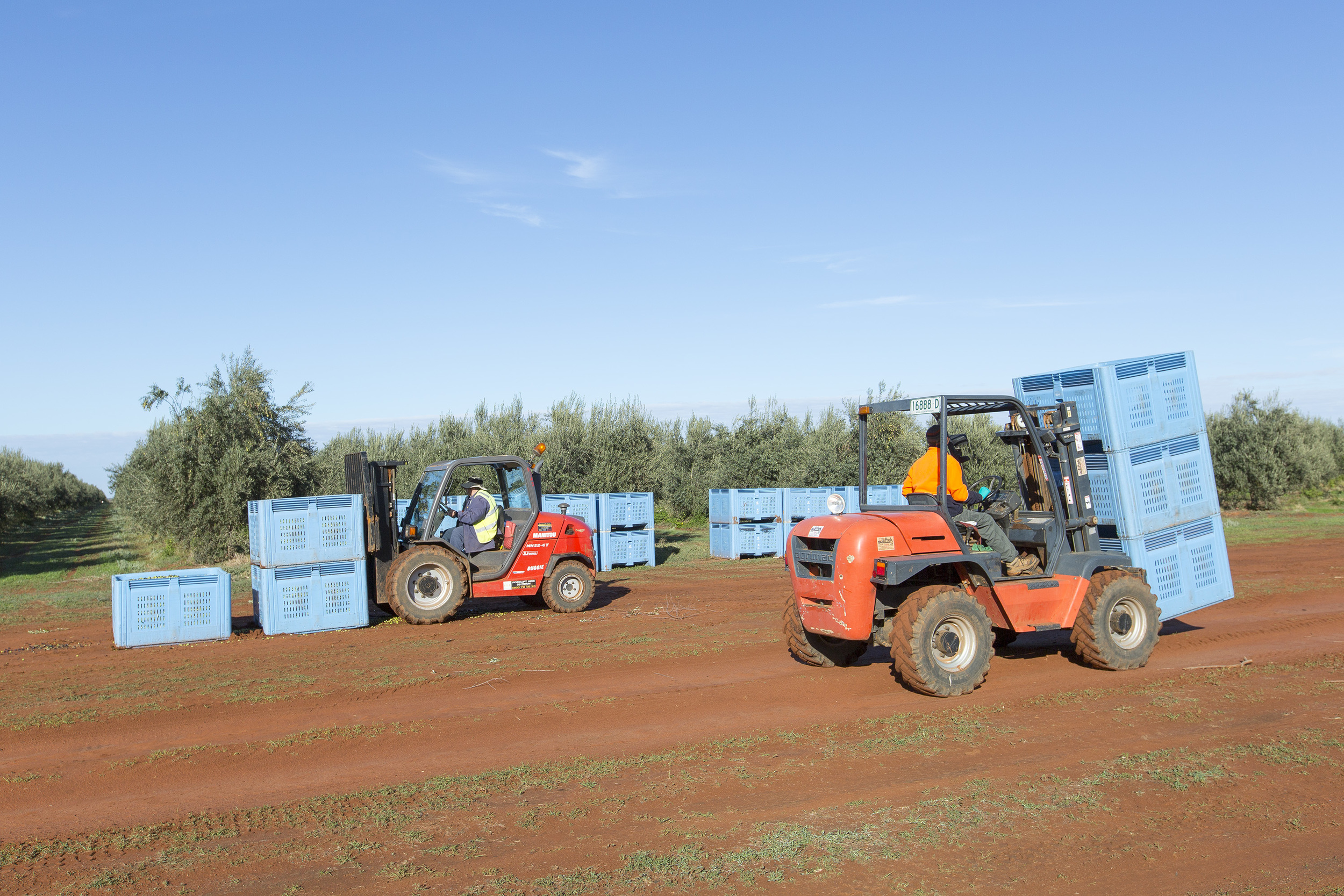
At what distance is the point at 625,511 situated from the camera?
790 inches

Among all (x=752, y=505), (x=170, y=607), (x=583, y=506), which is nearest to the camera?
(x=170, y=607)

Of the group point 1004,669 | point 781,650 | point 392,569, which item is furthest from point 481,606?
point 1004,669

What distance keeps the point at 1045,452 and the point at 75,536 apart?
46.3 m

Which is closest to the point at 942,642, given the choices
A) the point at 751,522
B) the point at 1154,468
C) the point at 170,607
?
the point at 1154,468

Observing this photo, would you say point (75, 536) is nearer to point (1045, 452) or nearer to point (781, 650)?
point (781, 650)

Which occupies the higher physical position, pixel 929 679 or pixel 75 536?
pixel 75 536

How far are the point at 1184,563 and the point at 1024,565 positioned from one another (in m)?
1.97

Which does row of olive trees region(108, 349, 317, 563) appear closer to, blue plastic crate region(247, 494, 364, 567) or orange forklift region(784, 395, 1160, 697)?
blue plastic crate region(247, 494, 364, 567)

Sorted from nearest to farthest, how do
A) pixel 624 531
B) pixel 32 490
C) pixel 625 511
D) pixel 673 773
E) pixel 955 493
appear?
pixel 673 773, pixel 955 493, pixel 625 511, pixel 624 531, pixel 32 490

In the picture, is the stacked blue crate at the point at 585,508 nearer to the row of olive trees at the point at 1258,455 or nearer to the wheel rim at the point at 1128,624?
the wheel rim at the point at 1128,624

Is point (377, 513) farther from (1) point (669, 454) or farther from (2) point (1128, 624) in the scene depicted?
(1) point (669, 454)

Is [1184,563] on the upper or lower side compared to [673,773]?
upper

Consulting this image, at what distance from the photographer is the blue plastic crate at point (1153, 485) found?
326 inches

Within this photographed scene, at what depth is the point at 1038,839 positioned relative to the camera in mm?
4613
